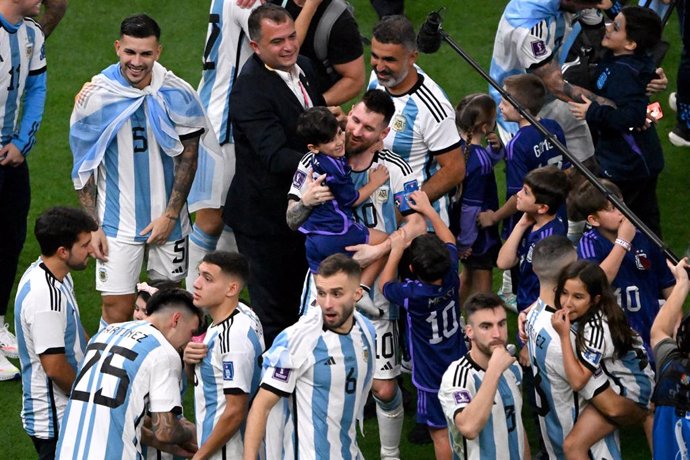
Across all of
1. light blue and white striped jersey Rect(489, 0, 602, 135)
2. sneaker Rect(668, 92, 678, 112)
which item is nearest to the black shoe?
light blue and white striped jersey Rect(489, 0, 602, 135)

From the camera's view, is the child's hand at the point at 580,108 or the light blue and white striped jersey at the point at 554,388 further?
the child's hand at the point at 580,108

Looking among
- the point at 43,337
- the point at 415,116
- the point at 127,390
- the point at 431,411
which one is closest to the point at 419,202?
the point at 415,116

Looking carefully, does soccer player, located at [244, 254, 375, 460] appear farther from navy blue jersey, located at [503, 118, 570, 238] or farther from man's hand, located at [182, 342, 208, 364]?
navy blue jersey, located at [503, 118, 570, 238]

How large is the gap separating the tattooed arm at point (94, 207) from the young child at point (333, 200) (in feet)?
4.11

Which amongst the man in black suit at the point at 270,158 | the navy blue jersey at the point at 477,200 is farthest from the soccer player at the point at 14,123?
the navy blue jersey at the point at 477,200

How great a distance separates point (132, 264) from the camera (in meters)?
7.08

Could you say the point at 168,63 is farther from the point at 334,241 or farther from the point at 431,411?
the point at 431,411

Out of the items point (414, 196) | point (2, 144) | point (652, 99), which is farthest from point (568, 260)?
point (652, 99)

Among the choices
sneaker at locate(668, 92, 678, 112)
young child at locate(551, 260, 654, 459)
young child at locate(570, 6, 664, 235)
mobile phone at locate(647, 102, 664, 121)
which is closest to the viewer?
young child at locate(551, 260, 654, 459)

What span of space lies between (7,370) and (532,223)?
126 inches

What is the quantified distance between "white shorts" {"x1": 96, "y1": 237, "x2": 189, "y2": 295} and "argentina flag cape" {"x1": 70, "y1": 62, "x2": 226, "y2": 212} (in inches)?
17.3

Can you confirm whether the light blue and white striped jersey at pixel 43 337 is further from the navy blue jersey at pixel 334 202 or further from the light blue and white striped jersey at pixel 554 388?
the light blue and white striped jersey at pixel 554 388

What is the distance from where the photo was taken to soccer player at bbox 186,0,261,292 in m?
7.43

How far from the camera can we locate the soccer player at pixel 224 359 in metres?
5.65
